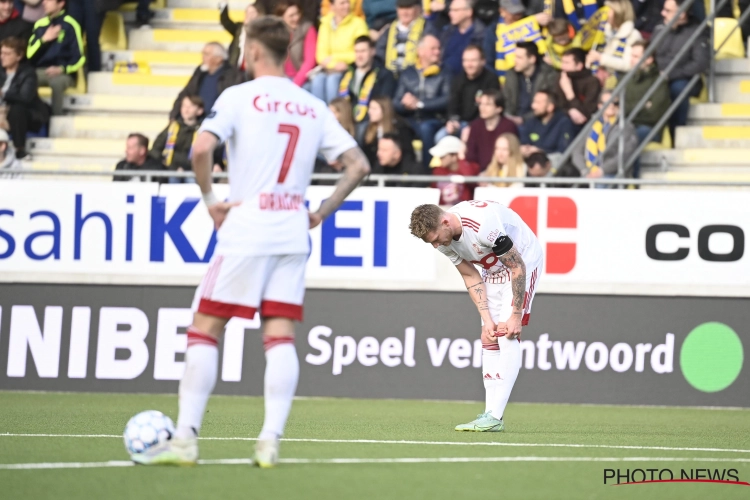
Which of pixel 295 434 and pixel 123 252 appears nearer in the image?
pixel 295 434

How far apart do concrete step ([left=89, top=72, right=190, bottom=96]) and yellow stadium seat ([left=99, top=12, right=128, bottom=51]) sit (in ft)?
3.04

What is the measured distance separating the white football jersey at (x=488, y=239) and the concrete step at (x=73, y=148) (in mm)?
8678

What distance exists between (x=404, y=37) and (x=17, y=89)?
194 inches

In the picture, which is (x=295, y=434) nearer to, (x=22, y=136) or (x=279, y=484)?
(x=279, y=484)

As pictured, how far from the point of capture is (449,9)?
55.4 ft

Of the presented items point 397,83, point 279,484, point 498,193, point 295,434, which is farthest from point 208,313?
point 397,83

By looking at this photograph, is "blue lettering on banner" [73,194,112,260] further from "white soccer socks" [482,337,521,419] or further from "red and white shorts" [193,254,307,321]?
"red and white shorts" [193,254,307,321]

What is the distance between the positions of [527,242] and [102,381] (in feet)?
18.9

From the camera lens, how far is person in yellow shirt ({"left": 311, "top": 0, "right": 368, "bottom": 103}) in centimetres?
1632

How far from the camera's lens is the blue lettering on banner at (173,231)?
13844mm

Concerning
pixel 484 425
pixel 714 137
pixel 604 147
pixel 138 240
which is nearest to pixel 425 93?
pixel 604 147

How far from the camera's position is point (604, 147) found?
49.7 ft

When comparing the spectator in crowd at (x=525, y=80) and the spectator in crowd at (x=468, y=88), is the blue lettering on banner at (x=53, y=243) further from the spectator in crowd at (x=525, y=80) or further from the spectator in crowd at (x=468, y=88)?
the spectator in crowd at (x=525, y=80)

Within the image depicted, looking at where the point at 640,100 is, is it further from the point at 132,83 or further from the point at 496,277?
the point at 132,83
